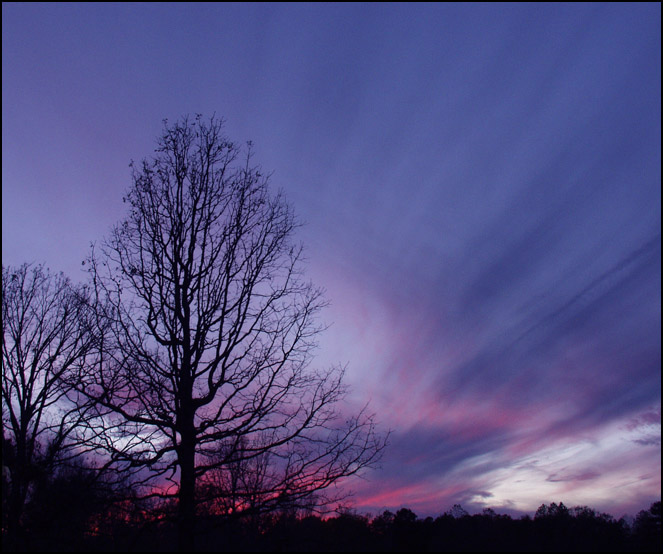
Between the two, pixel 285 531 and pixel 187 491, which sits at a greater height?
pixel 187 491

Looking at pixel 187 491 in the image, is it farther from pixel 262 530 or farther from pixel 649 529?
pixel 649 529

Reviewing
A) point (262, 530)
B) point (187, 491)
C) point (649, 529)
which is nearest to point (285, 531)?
point (262, 530)

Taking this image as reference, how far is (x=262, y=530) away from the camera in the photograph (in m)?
7.74

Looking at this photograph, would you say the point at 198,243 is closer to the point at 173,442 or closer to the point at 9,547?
the point at 173,442

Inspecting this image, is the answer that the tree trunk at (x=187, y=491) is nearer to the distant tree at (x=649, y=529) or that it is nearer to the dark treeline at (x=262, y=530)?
the dark treeline at (x=262, y=530)

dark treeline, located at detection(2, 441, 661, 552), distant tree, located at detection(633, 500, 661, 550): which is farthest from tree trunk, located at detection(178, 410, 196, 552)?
distant tree, located at detection(633, 500, 661, 550)

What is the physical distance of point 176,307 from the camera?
8672 mm

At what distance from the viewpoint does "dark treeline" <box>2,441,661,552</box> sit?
7406mm

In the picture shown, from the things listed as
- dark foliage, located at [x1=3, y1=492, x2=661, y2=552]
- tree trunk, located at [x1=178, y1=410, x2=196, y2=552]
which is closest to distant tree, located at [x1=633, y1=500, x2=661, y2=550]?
dark foliage, located at [x1=3, y1=492, x2=661, y2=552]

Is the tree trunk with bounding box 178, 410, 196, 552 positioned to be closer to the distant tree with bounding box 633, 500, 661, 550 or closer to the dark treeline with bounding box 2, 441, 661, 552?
the dark treeline with bounding box 2, 441, 661, 552

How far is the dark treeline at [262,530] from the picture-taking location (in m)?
7.41

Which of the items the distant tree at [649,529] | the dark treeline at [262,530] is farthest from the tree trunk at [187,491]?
the distant tree at [649,529]

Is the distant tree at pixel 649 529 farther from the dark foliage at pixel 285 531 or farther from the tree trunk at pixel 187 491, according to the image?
the tree trunk at pixel 187 491

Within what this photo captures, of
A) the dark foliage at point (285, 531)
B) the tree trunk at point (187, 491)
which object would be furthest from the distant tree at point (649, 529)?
the tree trunk at point (187, 491)
